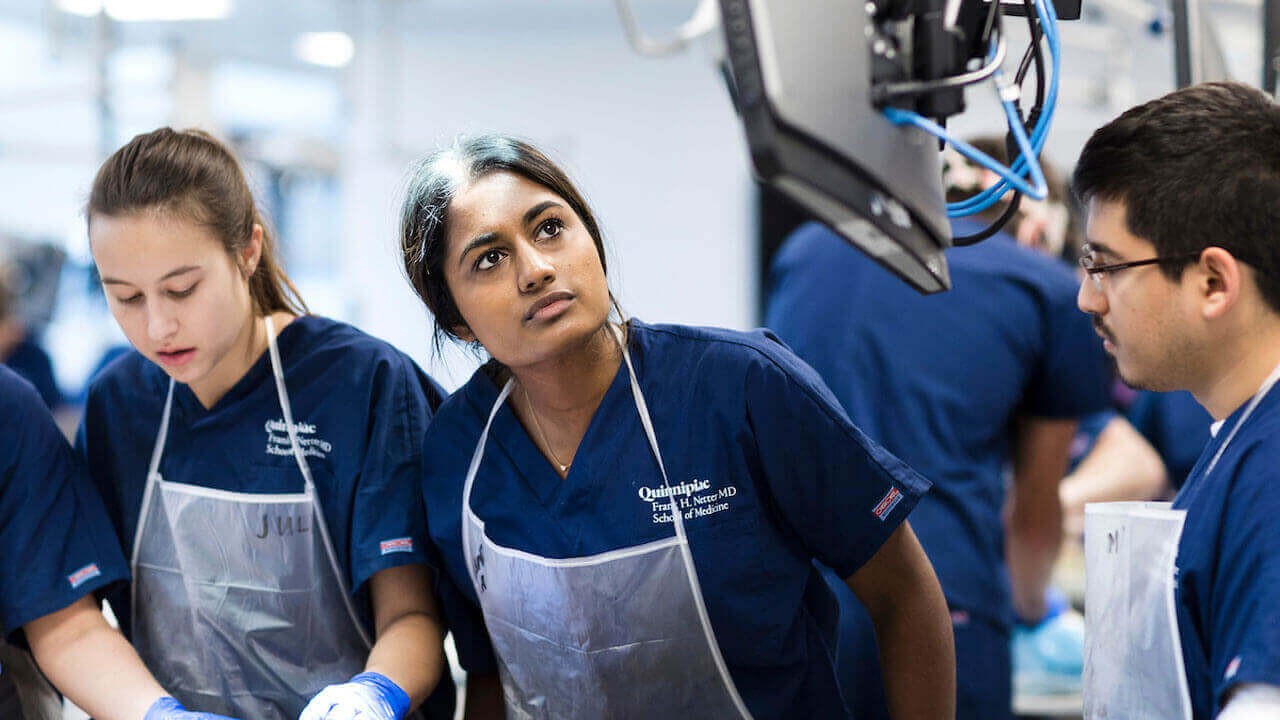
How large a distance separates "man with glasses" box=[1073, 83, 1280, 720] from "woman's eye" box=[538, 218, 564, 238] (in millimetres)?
525

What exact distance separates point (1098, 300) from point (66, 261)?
16.6ft

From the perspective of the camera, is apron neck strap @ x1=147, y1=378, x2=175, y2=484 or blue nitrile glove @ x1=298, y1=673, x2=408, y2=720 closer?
blue nitrile glove @ x1=298, y1=673, x2=408, y2=720

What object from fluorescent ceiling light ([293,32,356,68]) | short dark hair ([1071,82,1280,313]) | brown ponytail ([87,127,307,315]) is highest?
fluorescent ceiling light ([293,32,356,68])

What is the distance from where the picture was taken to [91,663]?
127 centimetres

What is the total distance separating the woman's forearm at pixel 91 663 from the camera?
4.09 ft

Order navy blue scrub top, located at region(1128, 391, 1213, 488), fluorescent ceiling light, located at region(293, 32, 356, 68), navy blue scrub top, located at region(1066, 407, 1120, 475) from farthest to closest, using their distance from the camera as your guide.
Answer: fluorescent ceiling light, located at region(293, 32, 356, 68) < navy blue scrub top, located at region(1066, 407, 1120, 475) < navy blue scrub top, located at region(1128, 391, 1213, 488)

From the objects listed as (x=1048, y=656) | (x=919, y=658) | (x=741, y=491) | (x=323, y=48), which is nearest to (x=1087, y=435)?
(x=1048, y=656)

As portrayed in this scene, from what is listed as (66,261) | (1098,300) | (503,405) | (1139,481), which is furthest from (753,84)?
(66,261)

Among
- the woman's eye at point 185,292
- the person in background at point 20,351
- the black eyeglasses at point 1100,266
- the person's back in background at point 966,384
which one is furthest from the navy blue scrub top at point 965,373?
the person in background at point 20,351

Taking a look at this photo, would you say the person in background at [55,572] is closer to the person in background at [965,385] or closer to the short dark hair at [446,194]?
the short dark hair at [446,194]

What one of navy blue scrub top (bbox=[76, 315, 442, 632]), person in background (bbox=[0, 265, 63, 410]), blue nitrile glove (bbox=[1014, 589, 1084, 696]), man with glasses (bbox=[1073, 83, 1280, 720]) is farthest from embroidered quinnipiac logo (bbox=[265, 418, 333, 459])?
person in background (bbox=[0, 265, 63, 410])

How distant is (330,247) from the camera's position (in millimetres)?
5738

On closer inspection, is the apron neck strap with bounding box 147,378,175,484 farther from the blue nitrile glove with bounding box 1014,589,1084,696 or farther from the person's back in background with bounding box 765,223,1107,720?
the blue nitrile glove with bounding box 1014,589,1084,696

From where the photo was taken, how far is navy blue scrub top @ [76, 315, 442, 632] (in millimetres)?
1274
